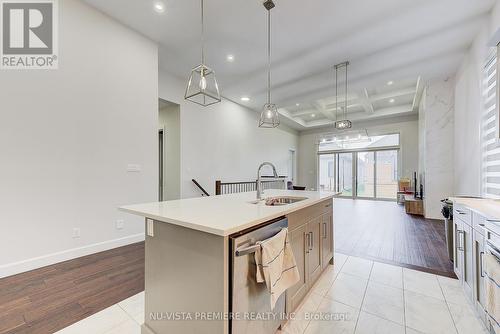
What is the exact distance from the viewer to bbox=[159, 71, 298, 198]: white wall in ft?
15.7

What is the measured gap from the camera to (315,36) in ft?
11.0

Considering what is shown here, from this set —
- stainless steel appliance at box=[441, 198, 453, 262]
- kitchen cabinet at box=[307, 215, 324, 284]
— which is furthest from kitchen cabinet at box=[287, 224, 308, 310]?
stainless steel appliance at box=[441, 198, 453, 262]

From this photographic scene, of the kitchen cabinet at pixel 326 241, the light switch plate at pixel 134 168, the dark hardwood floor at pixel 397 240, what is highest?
the light switch plate at pixel 134 168

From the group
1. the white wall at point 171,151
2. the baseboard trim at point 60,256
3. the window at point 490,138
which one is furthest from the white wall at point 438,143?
the baseboard trim at point 60,256

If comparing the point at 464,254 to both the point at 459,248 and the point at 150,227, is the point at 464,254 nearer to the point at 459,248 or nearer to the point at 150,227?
the point at 459,248

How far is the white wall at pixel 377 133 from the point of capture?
25.6 feet

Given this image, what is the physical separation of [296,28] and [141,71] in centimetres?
254

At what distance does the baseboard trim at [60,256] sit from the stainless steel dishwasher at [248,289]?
104 inches

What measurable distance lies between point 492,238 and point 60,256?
13.7 ft

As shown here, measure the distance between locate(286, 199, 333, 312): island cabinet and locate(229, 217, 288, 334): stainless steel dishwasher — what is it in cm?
30

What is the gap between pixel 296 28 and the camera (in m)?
3.18

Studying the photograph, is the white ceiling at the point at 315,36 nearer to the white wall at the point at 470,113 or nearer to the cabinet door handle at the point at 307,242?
the white wall at the point at 470,113

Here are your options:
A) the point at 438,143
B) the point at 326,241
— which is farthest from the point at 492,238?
the point at 438,143

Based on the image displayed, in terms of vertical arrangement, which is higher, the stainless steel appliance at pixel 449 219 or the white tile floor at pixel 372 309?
the stainless steel appliance at pixel 449 219
